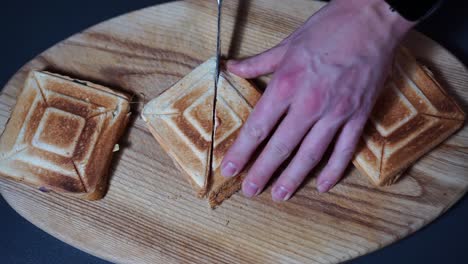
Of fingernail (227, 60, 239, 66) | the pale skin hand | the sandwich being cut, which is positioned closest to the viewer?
the pale skin hand

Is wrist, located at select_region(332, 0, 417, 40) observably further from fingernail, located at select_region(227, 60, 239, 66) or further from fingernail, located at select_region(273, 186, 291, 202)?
fingernail, located at select_region(273, 186, 291, 202)

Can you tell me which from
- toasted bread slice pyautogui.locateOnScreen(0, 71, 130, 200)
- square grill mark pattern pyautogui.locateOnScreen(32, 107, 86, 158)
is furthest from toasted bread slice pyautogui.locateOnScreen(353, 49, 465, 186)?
square grill mark pattern pyautogui.locateOnScreen(32, 107, 86, 158)

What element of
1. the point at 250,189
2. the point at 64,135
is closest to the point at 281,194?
the point at 250,189

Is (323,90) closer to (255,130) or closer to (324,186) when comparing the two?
(255,130)

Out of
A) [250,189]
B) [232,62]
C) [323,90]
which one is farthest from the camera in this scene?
[232,62]

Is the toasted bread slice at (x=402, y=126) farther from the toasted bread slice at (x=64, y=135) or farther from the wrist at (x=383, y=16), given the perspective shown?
the toasted bread slice at (x=64, y=135)

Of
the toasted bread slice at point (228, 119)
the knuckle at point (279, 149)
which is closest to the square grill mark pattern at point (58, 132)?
the toasted bread slice at point (228, 119)

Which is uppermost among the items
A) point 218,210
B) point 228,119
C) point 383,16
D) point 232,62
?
point 383,16
